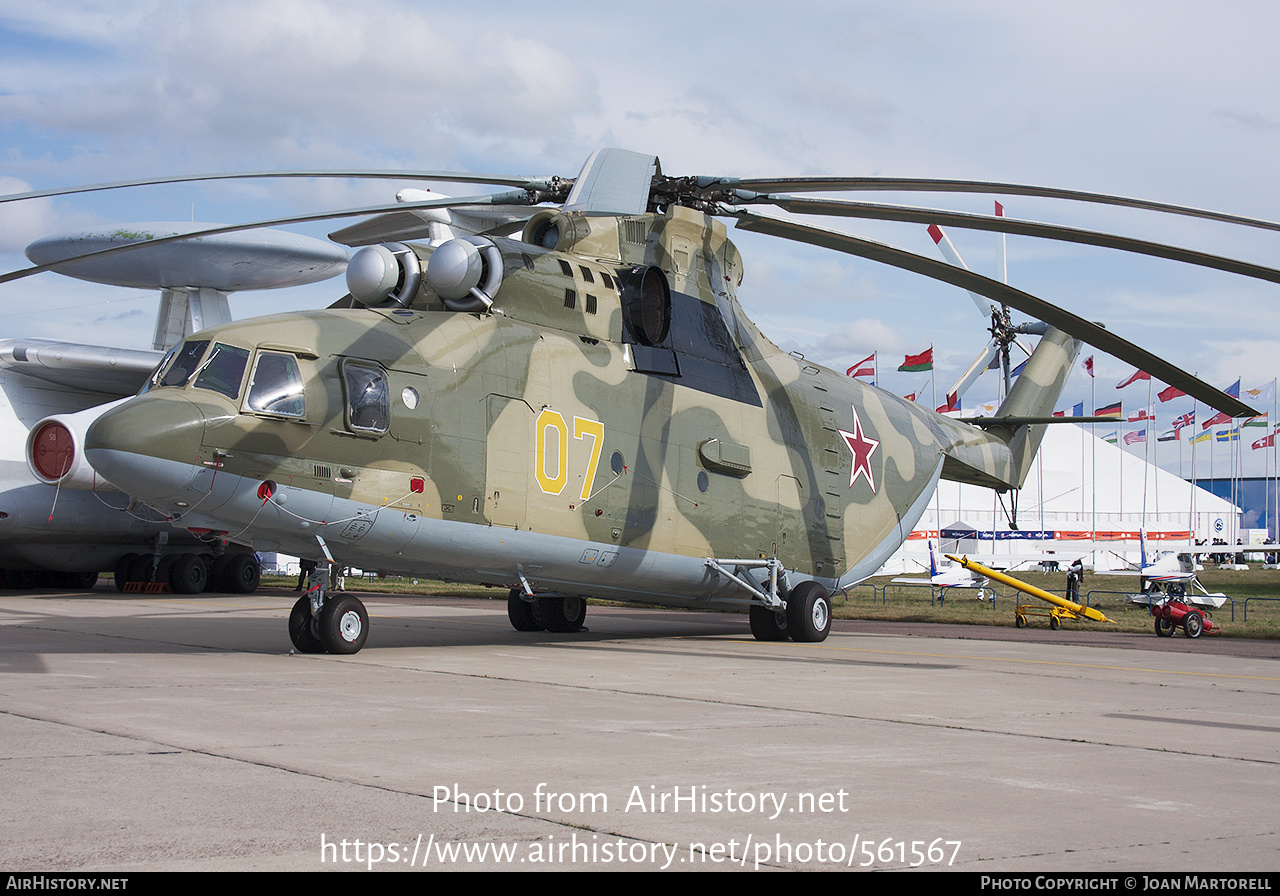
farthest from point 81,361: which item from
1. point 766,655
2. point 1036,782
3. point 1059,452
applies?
point 1059,452

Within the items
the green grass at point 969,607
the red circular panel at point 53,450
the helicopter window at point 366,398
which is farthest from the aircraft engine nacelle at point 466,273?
the red circular panel at point 53,450

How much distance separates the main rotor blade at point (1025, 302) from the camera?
12.5 m

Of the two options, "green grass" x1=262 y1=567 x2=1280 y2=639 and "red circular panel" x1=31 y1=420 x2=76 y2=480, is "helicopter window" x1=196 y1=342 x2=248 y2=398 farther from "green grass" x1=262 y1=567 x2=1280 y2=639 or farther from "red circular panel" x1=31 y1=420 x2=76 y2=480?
"red circular panel" x1=31 y1=420 x2=76 y2=480

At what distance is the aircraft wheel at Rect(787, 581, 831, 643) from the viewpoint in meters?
15.8

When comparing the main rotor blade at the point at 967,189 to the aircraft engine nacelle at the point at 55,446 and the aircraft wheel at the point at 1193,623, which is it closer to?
the aircraft wheel at the point at 1193,623

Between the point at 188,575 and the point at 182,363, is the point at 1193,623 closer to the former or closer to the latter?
the point at 182,363

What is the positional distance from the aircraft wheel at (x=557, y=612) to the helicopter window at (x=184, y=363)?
6.87 metres

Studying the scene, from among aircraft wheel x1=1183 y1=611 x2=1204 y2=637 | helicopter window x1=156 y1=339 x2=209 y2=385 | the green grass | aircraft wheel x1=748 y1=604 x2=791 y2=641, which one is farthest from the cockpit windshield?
aircraft wheel x1=1183 y1=611 x2=1204 y2=637

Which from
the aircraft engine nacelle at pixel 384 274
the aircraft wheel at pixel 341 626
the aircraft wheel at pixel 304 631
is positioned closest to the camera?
the aircraft wheel at pixel 341 626

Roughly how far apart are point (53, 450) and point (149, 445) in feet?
41.9

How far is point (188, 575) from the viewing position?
2783cm

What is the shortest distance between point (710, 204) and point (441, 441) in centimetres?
549
